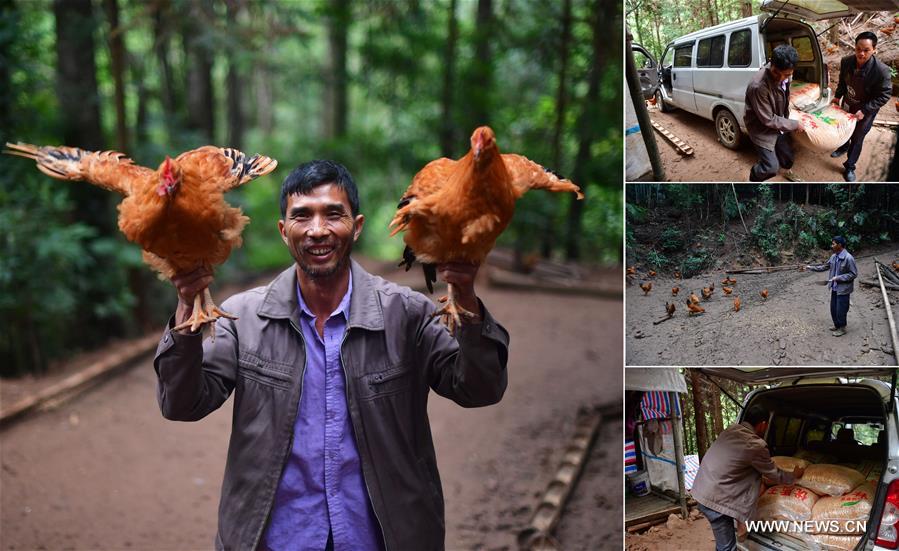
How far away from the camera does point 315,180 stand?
9.09ft

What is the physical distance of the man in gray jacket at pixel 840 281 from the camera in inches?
124

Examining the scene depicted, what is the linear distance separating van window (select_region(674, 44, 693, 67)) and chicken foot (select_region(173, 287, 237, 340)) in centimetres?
205

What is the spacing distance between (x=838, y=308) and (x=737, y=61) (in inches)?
41.6

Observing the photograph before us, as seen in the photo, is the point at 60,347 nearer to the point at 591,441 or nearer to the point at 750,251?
the point at 591,441

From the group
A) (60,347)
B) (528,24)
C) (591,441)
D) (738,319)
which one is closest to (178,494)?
(591,441)

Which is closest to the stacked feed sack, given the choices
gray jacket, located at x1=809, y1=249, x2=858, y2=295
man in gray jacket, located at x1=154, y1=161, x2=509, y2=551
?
gray jacket, located at x1=809, y1=249, x2=858, y2=295

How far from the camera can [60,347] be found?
9188 millimetres

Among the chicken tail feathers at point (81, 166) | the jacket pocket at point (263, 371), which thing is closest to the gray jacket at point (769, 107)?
the jacket pocket at point (263, 371)

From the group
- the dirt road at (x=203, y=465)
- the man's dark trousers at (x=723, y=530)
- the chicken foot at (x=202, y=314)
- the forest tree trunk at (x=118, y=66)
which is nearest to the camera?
the chicken foot at (x=202, y=314)

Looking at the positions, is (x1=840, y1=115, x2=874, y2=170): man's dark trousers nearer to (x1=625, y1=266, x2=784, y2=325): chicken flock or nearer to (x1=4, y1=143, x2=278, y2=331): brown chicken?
(x1=625, y1=266, x2=784, y2=325): chicken flock

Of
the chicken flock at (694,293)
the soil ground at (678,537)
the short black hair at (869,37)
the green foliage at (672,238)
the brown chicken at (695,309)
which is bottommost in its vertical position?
the soil ground at (678,537)

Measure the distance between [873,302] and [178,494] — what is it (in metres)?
5.02

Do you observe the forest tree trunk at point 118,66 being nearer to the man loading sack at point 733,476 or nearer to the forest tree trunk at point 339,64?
the forest tree trunk at point 339,64

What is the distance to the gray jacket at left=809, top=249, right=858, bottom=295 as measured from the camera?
10.3 ft
